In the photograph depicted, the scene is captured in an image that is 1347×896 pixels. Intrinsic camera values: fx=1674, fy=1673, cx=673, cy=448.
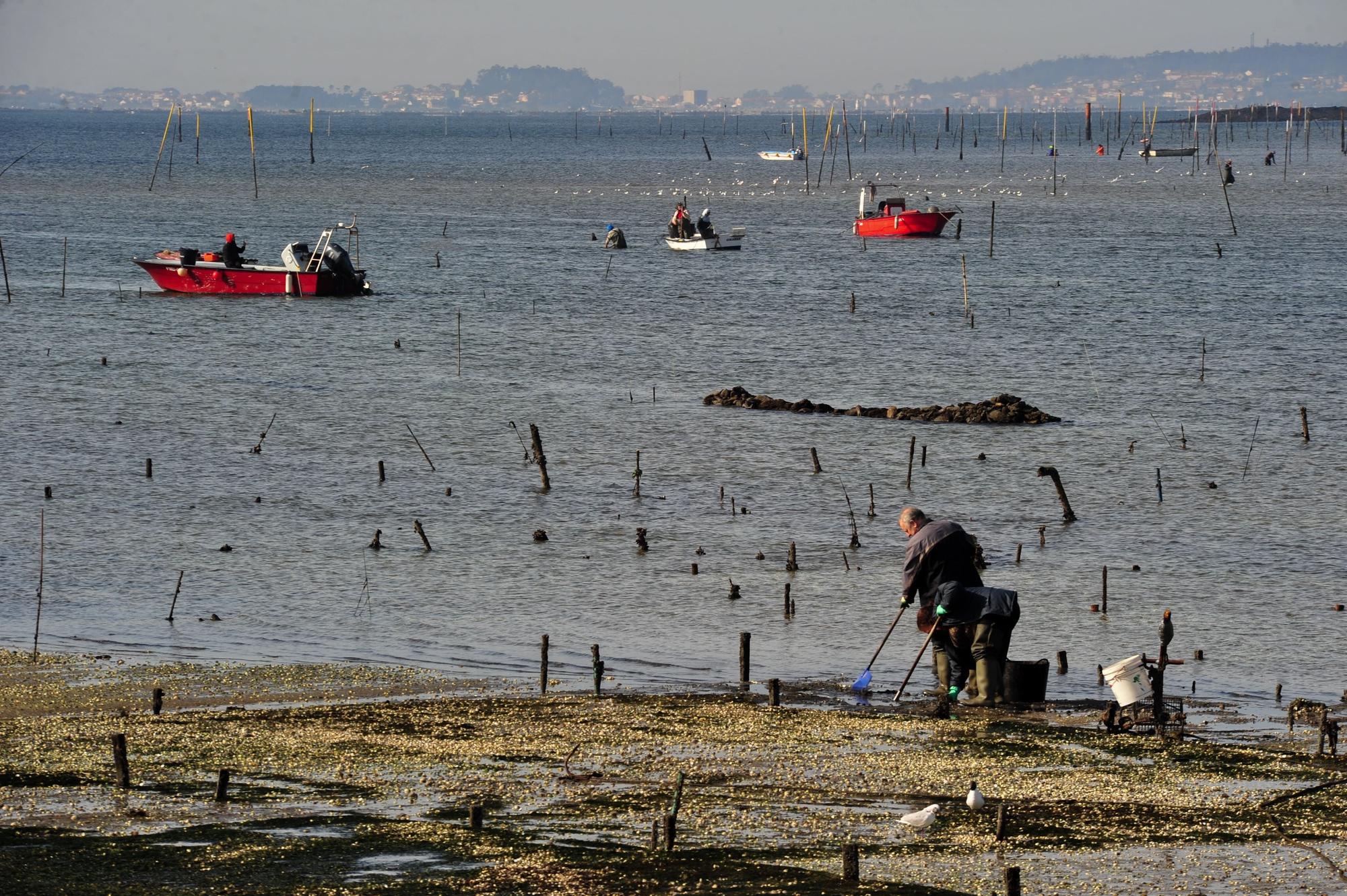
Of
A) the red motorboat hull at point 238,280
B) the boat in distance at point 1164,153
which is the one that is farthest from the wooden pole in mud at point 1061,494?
the boat in distance at point 1164,153

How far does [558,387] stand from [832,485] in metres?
13.3

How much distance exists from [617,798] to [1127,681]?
17.8 feet

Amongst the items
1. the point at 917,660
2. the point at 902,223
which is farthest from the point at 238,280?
the point at 917,660

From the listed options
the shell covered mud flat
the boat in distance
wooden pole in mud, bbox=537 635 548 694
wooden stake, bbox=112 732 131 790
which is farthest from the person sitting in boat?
the boat in distance

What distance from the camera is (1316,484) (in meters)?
31.6

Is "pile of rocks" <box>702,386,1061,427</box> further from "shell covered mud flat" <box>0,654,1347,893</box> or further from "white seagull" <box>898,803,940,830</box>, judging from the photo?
"white seagull" <box>898,803,940,830</box>

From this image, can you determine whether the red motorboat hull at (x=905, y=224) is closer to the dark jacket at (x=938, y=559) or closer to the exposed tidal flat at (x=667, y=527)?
the exposed tidal flat at (x=667, y=527)

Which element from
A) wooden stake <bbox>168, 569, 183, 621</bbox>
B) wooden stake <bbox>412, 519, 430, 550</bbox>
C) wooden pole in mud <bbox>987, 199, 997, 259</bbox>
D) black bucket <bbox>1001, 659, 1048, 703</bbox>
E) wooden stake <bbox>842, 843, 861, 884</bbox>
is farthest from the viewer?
wooden pole in mud <bbox>987, 199, 997, 259</bbox>

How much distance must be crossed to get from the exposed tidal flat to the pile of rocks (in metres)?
0.76

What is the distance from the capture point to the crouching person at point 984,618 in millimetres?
16172

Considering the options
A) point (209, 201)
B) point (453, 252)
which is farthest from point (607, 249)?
point (209, 201)

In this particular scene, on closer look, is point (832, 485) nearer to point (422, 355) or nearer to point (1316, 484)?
point (1316, 484)

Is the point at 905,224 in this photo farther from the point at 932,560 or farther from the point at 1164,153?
the point at 1164,153

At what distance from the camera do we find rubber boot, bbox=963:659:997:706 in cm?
1669
